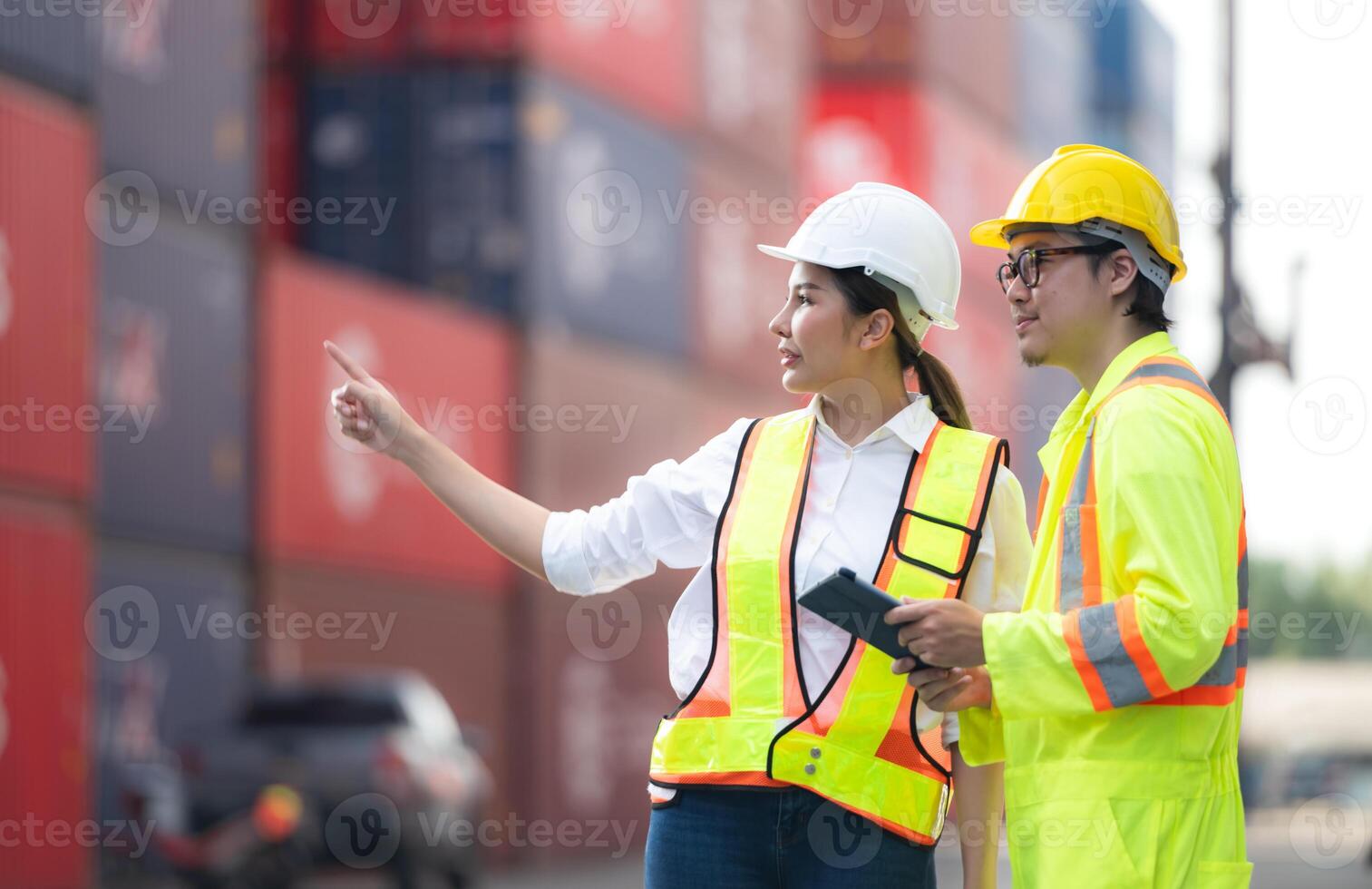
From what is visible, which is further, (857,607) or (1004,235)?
(1004,235)

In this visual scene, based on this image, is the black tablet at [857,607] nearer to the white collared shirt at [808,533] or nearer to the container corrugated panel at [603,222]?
the white collared shirt at [808,533]

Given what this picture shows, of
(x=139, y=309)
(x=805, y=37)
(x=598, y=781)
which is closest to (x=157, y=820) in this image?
(x=139, y=309)

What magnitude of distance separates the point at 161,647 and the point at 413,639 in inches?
178

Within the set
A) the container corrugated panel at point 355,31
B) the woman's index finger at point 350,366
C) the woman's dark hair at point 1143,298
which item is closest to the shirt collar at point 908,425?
the woman's dark hair at point 1143,298

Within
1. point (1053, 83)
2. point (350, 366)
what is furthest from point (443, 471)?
point (1053, 83)

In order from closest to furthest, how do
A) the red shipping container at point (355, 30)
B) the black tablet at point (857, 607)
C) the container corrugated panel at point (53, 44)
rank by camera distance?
the black tablet at point (857, 607) → the container corrugated panel at point (53, 44) → the red shipping container at point (355, 30)

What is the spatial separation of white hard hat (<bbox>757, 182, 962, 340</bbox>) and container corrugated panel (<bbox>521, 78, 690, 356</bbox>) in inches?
824

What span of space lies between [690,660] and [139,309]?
15.1m

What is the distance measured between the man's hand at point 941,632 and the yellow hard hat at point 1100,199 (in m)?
0.54

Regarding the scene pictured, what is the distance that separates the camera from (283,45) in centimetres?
2555

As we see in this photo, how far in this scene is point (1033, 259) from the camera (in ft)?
9.82

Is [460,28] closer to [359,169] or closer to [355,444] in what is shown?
[359,169]

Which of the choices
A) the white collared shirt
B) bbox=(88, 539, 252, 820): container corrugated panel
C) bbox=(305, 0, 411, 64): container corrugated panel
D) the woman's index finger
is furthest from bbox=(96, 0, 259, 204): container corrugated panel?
the white collared shirt

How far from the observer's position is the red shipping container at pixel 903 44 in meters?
38.3
